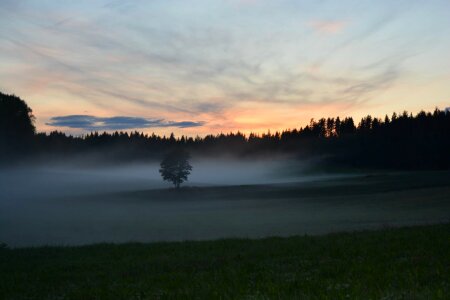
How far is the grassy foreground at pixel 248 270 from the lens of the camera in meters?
11.0

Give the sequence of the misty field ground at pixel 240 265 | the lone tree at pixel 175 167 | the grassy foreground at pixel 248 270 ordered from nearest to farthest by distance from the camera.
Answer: the grassy foreground at pixel 248 270
the misty field ground at pixel 240 265
the lone tree at pixel 175 167

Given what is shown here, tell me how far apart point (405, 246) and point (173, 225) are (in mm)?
28438

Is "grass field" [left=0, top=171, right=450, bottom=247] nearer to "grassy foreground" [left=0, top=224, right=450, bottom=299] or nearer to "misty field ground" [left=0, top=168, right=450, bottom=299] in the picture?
"misty field ground" [left=0, top=168, right=450, bottom=299]

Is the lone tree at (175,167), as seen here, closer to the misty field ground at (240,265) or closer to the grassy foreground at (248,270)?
the misty field ground at (240,265)

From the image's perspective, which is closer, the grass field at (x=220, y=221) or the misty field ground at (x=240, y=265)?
the misty field ground at (x=240, y=265)

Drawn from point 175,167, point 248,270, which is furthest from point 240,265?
point 175,167

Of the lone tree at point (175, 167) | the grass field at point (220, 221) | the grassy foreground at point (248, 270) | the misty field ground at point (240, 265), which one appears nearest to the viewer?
the grassy foreground at point (248, 270)

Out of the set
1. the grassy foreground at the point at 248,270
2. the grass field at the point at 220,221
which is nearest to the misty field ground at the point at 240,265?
the grassy foreground at the point at 248,270

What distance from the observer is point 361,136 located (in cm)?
18888

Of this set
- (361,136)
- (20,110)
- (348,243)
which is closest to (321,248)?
(348,243)

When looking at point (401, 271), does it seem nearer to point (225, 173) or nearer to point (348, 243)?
point (348, 243)

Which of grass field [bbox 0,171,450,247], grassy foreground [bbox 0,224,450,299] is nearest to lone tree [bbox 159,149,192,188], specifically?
grass field [bbox 0,171,450,247]

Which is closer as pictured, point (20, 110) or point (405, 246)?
point (405, 246)

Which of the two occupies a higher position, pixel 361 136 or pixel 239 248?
pixel 361 136
